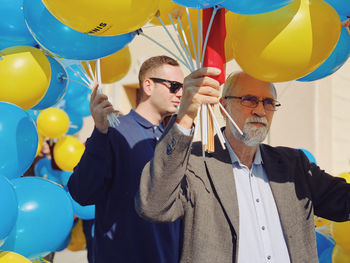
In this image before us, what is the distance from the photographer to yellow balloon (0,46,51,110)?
2320 mm

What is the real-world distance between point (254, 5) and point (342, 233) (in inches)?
59.0

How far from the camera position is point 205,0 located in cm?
142

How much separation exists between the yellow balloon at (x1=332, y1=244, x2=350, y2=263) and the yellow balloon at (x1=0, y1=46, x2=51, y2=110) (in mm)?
1935

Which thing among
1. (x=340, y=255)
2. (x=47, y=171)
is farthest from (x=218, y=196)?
(x=47, y=171)

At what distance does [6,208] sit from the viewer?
6.23 feet

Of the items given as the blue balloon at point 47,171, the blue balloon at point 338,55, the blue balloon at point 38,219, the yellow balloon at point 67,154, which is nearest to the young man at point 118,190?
the blue balloon at point 38,219

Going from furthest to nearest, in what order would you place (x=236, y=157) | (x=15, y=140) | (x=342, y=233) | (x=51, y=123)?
(x=51, y=123), (x=342, y=233), (x=15, y=140), (x=236, y=157)

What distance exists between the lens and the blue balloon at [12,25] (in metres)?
2.34

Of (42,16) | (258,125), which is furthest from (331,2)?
(42,16)

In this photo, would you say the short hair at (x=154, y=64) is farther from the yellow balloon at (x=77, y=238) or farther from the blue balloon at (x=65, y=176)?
the yellow balloon at (x=77, y=238)

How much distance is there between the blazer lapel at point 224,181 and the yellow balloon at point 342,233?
34.4 inches

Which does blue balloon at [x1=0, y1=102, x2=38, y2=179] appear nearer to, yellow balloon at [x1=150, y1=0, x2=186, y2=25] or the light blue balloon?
yellow balloon at [x1=150, y1=0, x2=186, y2=25]

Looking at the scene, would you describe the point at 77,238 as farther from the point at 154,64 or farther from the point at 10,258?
the point at 10,258

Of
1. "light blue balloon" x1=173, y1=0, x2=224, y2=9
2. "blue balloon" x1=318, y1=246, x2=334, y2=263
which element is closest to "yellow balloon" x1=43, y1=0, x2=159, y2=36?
"light blue balloon" x1=173, y1=0, x2=224, y2=9
